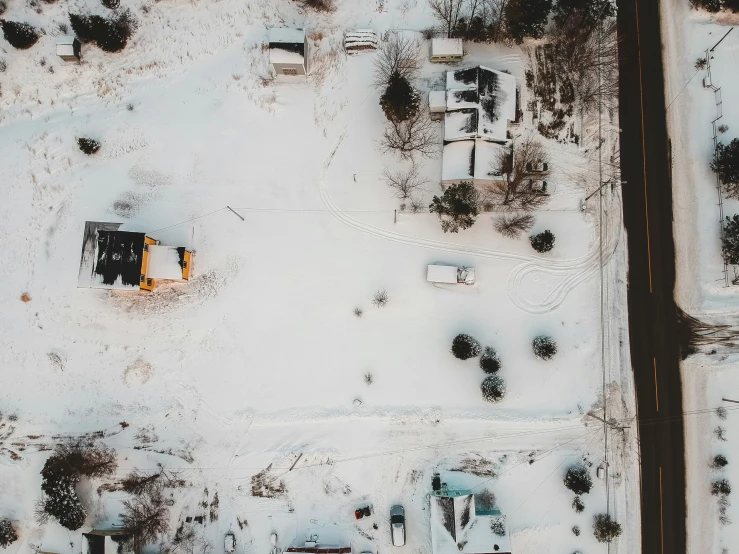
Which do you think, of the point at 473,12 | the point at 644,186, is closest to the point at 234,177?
the point at 473,12

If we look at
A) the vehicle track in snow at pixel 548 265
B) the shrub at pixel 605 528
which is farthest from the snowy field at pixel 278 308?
the shrub at pixel 605 528

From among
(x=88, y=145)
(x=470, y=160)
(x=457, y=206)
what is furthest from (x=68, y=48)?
(x=457, y=206)

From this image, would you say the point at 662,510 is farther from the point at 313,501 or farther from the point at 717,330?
the point at 313,501

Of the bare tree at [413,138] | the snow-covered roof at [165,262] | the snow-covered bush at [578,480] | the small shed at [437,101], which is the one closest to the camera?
the snow-covered bush at [578,480]

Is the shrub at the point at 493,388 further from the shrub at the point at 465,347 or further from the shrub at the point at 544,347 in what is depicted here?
the shrub at the point at 544,347

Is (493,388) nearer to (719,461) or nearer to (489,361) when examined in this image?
(489,361)
